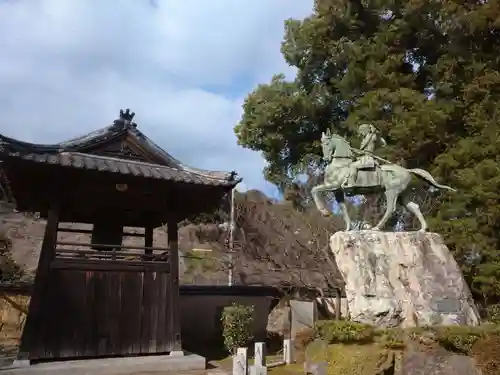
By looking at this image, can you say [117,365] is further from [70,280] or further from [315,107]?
[315,107]

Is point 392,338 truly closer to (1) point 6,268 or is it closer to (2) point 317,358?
(2) point 317,358

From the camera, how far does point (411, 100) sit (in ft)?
50.4

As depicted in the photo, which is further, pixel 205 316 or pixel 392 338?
pixel 205 316

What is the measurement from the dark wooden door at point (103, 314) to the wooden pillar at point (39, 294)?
0.17 ft

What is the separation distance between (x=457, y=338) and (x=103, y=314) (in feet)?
24.1

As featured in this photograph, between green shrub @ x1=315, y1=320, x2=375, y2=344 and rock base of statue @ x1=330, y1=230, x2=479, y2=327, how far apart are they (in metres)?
0.69

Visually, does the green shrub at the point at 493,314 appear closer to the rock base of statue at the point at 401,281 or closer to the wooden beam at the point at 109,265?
the rock base of statue at the point at 401,281

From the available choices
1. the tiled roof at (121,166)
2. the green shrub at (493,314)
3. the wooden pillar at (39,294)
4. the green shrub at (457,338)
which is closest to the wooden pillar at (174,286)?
the tiled roof at (121,166)

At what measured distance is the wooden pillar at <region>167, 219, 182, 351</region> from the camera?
425 inches

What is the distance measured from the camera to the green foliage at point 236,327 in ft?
40.9

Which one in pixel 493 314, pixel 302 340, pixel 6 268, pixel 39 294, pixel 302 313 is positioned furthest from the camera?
pixel 302 313

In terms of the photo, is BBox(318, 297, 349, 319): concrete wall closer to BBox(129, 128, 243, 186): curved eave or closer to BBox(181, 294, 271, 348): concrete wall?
BBox(181, 294, 271, 348): concrete wall

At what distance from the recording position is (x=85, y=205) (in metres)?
11.7

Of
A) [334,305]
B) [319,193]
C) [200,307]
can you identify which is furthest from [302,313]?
[319,193]
